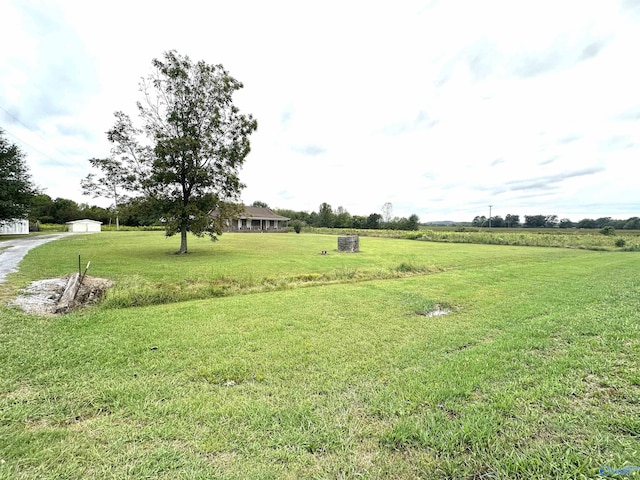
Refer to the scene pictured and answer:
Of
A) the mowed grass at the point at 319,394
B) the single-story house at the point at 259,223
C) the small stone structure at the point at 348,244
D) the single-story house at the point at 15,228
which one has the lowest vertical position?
the mowed grass at the point at 319,394

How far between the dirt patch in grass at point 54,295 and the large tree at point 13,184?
84.2ft

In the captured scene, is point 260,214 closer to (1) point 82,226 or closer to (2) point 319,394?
(1) point 82,226

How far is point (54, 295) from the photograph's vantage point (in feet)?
24.5

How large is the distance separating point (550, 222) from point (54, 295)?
9415 centimetres

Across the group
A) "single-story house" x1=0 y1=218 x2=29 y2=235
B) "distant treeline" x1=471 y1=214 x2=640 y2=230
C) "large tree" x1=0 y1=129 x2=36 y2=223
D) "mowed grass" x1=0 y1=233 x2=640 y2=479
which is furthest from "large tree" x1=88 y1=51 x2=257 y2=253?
"distant treeline" x1=471 y1=214 x2=640 y2=230

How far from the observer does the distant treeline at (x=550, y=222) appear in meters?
60.5

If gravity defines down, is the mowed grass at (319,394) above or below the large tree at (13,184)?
below

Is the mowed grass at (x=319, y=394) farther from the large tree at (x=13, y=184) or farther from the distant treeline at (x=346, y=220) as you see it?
the distant treeline at (x=346, y=220)

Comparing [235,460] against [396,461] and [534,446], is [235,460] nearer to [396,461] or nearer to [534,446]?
[396,461]

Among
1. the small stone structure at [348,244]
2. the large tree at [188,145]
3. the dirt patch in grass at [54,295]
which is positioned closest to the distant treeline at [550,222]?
the small stone structure at [348,244]

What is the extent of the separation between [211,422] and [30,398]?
2.10 metres

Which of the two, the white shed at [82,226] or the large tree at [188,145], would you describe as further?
the white shed at [82,226]

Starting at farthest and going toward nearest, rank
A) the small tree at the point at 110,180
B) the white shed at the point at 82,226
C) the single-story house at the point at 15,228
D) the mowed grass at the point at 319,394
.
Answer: the white shed at the point at 82,226 → the single-story house at the point at 15,228 → the small tree at the point at 110,180 → the mowed grass at the point at 319,394

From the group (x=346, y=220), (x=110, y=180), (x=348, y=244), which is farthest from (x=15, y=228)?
(x=346, y=220)
